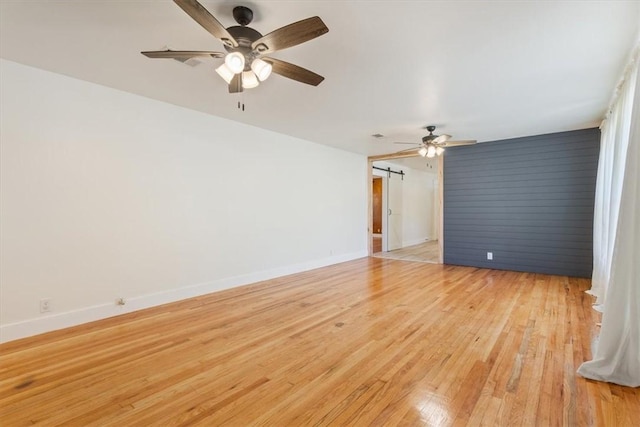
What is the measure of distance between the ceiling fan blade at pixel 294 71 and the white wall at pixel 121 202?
2.30m

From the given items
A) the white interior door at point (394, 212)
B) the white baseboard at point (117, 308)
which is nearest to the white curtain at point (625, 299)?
the white baseboard at point (117, 308)

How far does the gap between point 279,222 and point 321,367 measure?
10.8 feet

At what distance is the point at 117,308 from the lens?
3391 mm

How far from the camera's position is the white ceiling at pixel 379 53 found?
2.02 m

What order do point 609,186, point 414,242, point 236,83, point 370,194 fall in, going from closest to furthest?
point 236,83, point 609,186, point 370,194, point 414,242

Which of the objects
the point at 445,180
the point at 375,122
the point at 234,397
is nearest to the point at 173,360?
the point at 234,397

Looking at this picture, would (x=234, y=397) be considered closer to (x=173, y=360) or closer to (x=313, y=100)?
(x=173, y=360)

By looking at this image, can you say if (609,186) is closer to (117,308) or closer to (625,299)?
(625,299)

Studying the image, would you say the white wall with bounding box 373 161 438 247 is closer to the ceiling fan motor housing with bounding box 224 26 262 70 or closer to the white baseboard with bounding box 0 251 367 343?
the white baseboard with bounding box 0 251 367 343

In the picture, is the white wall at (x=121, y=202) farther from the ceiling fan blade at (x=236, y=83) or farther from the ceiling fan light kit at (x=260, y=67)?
the ceiling fan light kit at (x=260, y=67)

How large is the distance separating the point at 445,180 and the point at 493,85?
3441mm

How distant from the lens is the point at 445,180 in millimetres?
6465

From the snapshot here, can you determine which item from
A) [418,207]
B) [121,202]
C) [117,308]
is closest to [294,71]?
[121,202]

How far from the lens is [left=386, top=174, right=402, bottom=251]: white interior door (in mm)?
8328
